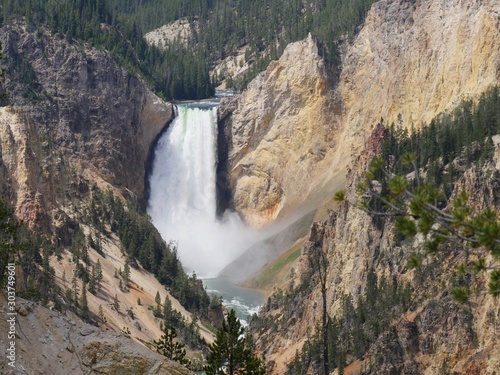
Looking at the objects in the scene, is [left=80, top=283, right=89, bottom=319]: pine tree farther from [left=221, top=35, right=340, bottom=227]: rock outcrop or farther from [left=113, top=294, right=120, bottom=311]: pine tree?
[left=221, top=35, right=340, bottom=227]: rock outcrop

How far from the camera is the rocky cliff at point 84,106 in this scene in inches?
4439

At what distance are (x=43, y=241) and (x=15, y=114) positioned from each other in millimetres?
15173

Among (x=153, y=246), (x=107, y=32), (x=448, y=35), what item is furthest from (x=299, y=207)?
(x=107, y=32)

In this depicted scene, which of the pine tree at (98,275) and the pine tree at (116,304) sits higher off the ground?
the pine tree at (98,275)

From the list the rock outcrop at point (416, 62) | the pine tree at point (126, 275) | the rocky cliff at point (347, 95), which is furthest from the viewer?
the rocky cliff at point (347, 95)

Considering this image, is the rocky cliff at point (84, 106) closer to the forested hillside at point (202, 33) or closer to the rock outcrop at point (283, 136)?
the forested hillside at point (202, 33)

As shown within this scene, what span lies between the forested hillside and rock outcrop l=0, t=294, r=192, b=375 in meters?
97.9

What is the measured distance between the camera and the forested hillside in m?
126

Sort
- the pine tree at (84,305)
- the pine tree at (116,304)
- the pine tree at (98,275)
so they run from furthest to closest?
1. the pine tree at (98,275)
2. the pine tree at (116,304)
3. the pine tree at (84,305)

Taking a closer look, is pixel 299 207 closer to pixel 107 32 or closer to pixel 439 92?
pixel 439 92

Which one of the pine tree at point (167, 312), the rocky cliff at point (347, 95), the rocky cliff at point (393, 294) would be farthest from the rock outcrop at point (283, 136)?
the pine tree at point (167, 312)

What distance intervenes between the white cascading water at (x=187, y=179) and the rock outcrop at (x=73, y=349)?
9552 centimetres

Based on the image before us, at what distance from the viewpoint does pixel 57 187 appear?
3858 inches

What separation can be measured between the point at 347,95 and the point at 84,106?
37304mm
